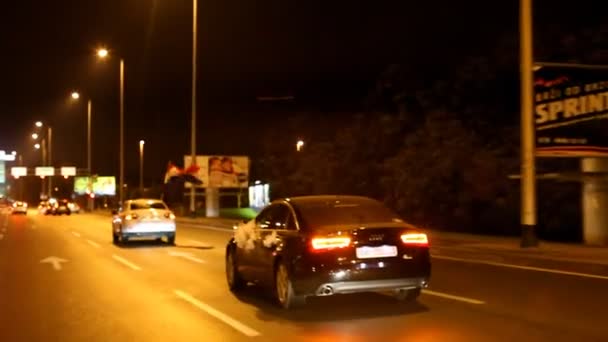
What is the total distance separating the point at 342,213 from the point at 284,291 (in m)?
1.36

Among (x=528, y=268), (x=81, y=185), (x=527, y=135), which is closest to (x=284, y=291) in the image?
(x=528, y=268)

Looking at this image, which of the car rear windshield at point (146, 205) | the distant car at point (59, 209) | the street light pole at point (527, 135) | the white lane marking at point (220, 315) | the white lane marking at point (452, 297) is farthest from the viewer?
the distant car at point (59, 209)

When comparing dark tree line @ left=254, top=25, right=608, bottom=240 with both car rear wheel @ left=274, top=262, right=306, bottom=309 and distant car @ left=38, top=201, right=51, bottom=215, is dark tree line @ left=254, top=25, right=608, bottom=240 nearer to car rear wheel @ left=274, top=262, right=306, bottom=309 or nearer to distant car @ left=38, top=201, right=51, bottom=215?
car rear wheel @ left=274, top=262, right=306, bottom=309

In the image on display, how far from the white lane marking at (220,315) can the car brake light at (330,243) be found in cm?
142

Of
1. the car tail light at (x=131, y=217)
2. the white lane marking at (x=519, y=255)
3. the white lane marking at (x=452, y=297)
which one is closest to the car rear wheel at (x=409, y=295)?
the white lane marking at (x=452, y=297)

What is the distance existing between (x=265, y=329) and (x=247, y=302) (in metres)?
2.51

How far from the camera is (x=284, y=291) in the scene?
38.5ft

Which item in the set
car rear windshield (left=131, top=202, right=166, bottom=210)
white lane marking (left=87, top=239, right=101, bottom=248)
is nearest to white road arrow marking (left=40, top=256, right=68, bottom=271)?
white lane marking (left=87, top=239, right=101, bottom=248)

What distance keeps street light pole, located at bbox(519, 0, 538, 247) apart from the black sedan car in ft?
30.3

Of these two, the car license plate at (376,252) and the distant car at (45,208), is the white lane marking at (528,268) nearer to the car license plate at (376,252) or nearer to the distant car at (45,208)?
the car license plate at (376,252)

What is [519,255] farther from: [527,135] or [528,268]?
[527,135]

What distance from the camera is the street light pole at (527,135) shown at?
67.9ft

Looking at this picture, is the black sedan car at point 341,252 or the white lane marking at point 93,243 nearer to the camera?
the black sedan car at point 341,252

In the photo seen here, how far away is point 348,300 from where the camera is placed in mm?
12672
